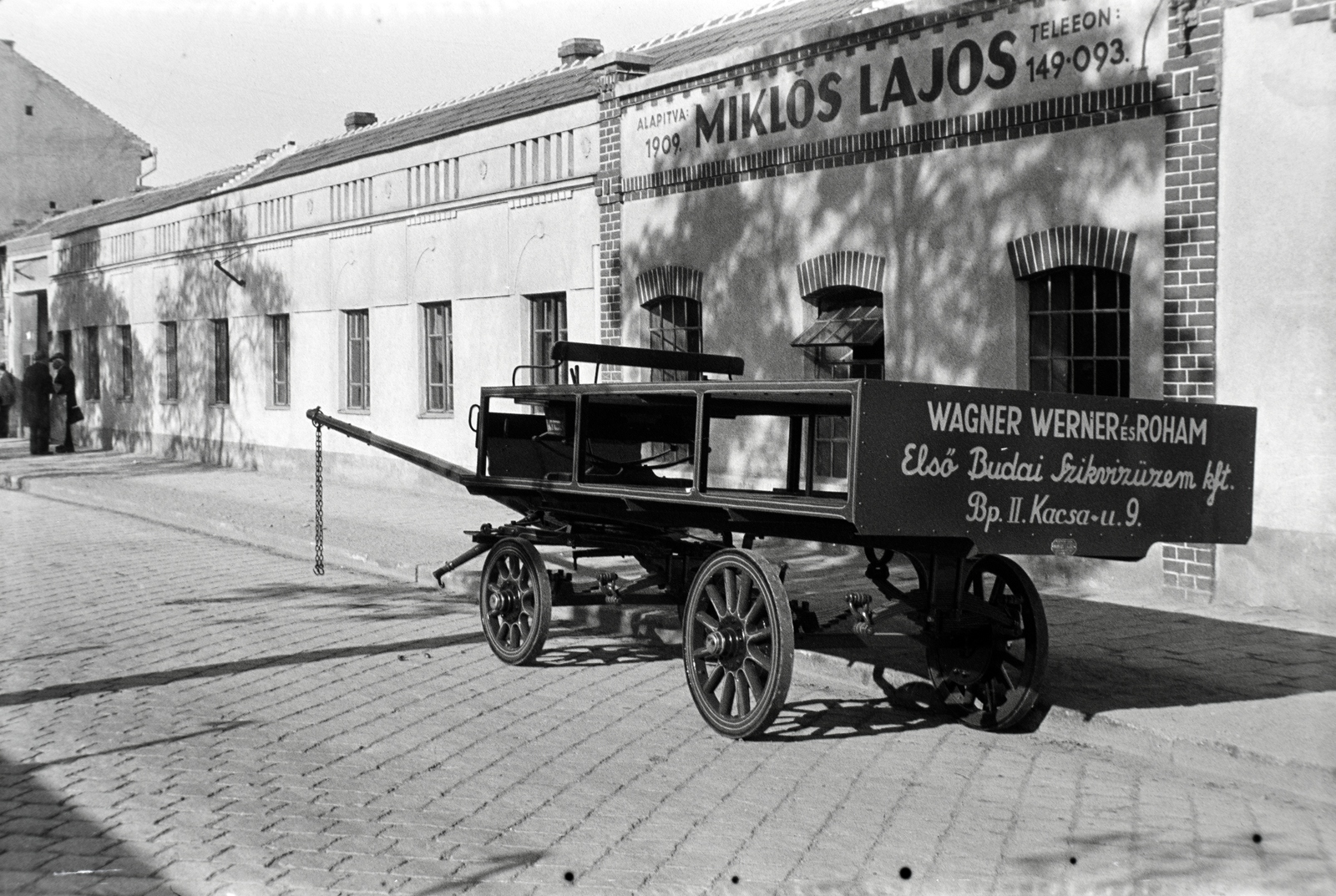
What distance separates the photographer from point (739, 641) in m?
6.97

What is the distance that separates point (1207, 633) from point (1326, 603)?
1.27 metres

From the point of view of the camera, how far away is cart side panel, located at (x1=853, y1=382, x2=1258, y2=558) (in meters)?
5.98

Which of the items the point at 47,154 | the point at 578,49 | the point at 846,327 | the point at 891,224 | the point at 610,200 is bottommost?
the point at 846,327

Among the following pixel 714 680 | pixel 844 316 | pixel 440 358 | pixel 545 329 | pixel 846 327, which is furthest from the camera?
pixel 440 358

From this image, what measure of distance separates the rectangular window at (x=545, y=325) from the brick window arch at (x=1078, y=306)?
7397 mm

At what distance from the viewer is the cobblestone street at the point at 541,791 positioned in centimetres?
506

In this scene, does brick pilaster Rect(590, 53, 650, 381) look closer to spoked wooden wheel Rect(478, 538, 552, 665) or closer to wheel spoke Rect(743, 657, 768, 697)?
spoked wooden wheel Rect(478, 538, 552, 665)

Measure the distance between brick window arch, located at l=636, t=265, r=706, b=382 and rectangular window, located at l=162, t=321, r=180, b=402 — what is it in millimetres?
15895

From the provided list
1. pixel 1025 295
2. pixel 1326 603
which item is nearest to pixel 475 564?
pixel 1025 295

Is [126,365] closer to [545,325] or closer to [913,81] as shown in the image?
[545,325]

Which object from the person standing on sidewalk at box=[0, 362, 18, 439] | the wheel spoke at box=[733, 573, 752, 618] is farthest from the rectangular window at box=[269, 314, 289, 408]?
the wheel spoke at box=[733, 573, 752, 618]

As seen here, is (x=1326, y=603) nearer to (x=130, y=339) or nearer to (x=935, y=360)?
(x=935, y=360)

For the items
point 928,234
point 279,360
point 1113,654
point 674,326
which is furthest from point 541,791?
point 279,360

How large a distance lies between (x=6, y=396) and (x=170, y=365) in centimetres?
822
